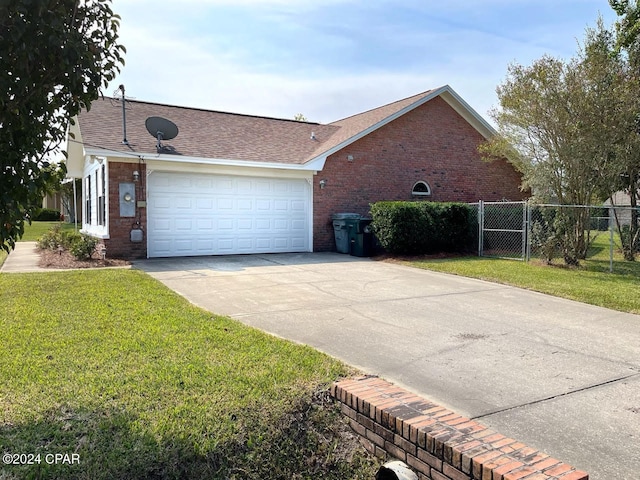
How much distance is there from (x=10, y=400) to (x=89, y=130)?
11.1 metres

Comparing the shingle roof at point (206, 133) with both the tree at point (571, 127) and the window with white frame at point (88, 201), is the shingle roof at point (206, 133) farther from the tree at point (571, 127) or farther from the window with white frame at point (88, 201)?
the tree at point (571, 127)

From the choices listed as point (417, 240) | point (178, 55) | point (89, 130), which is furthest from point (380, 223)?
point (89, 130)

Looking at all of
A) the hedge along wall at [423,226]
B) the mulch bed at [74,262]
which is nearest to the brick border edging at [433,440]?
the mulch bed at [74,262]

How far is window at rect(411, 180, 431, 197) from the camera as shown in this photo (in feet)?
57.2

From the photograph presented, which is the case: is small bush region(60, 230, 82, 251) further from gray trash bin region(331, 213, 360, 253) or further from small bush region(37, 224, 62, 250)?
gray trash bin region(331, 213, 360, 253)

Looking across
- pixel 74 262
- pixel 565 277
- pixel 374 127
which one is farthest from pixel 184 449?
pixel 374 127

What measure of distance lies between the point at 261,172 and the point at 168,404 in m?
11.4

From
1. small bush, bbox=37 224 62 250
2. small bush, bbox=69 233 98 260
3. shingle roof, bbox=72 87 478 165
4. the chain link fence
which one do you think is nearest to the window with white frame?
small bush, bbox=37 224 62 250

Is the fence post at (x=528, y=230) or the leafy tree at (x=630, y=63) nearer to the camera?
the fence post at (x=528, y=230)

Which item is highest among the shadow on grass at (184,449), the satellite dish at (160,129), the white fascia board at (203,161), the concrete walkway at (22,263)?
the satellite dish at (160,129)

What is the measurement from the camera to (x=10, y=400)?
3578 millimetres

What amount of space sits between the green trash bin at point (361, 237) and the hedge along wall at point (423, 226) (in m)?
0.28

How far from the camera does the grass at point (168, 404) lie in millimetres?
3023

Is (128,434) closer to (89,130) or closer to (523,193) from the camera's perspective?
(89,130)
